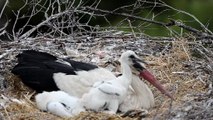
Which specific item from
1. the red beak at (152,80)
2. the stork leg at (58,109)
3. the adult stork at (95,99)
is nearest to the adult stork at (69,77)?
the red beak at (152,80)

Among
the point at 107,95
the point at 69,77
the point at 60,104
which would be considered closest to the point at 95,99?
the point at 107,95

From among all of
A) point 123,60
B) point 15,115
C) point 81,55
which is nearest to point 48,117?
point 15,115

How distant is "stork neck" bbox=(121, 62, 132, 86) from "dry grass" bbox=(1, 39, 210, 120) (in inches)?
10.4

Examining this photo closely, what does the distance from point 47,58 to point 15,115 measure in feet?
2.36

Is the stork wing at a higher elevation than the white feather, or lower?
higher

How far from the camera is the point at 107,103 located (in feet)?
19.3

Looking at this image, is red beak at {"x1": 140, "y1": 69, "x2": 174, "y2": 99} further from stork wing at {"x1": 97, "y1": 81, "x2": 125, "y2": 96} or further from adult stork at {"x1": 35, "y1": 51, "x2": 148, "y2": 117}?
stork wing at {"x1": 97, "y1": 81, "x2": 125, "y2": 96}

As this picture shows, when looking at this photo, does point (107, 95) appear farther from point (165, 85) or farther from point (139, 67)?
point (165, 85)

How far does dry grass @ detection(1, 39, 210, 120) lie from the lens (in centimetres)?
577

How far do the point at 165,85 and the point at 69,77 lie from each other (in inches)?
28.9

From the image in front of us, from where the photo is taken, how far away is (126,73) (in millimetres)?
6047

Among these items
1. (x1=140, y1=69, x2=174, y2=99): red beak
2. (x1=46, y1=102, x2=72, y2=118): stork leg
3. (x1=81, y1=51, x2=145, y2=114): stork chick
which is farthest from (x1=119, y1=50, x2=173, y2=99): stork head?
(x1=46, y1=102, x2=72, y2=118): stork leg

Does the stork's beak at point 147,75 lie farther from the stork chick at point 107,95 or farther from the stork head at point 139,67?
the stork chick at point 107,95

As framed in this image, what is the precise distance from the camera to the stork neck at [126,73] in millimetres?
6020
